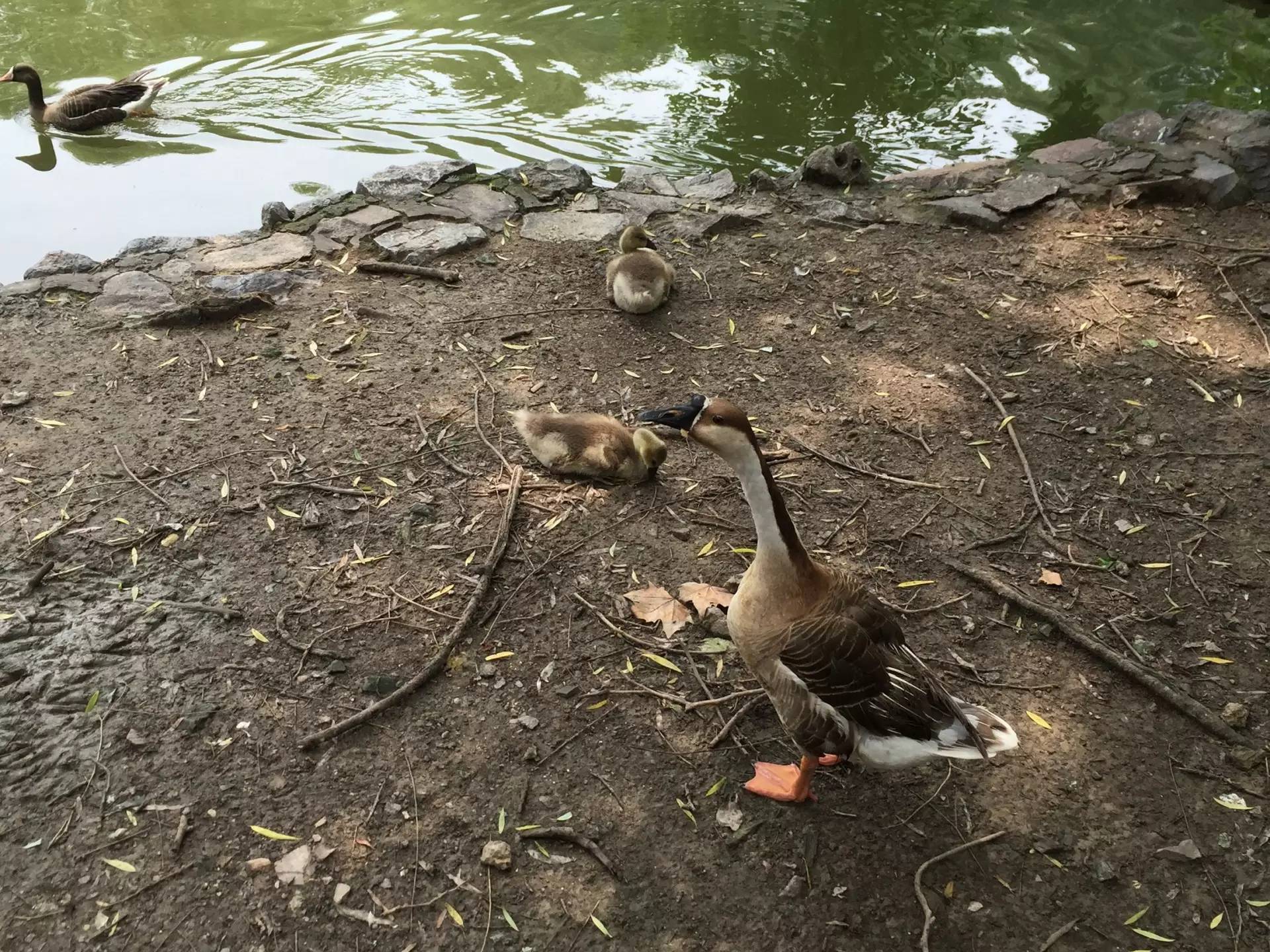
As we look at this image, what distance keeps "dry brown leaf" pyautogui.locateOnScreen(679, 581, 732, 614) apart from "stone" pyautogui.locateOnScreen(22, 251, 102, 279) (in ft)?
16.9

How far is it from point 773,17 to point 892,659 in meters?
11.2

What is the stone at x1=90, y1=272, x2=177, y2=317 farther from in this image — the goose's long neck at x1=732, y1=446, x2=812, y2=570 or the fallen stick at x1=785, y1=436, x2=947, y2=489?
the goose's long neck at x1=732, y1=446, x2=812, y2=570

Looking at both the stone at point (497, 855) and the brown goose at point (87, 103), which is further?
the brown goose at point (87, 103)

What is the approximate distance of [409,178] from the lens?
→ 7098mm

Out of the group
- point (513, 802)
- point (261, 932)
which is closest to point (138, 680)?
point (261, 932)

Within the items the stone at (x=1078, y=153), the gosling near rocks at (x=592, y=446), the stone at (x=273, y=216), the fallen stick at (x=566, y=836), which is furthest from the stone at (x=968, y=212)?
the fallen stick at (x=566, y=836)

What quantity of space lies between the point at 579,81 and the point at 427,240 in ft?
17.0

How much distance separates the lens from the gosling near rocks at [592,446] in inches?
161

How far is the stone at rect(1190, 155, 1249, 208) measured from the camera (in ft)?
20.6

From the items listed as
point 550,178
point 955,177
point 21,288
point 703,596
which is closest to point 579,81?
point 550,178

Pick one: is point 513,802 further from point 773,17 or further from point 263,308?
point 773,17

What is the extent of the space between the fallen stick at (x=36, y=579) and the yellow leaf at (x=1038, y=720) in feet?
13.4

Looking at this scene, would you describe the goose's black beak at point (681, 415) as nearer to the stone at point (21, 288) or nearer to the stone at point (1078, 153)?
the stone at point (21, 288)

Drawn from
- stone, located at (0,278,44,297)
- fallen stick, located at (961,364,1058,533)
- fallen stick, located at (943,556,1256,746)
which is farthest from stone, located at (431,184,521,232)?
fallen stick, located at (943,556,1256,746)
